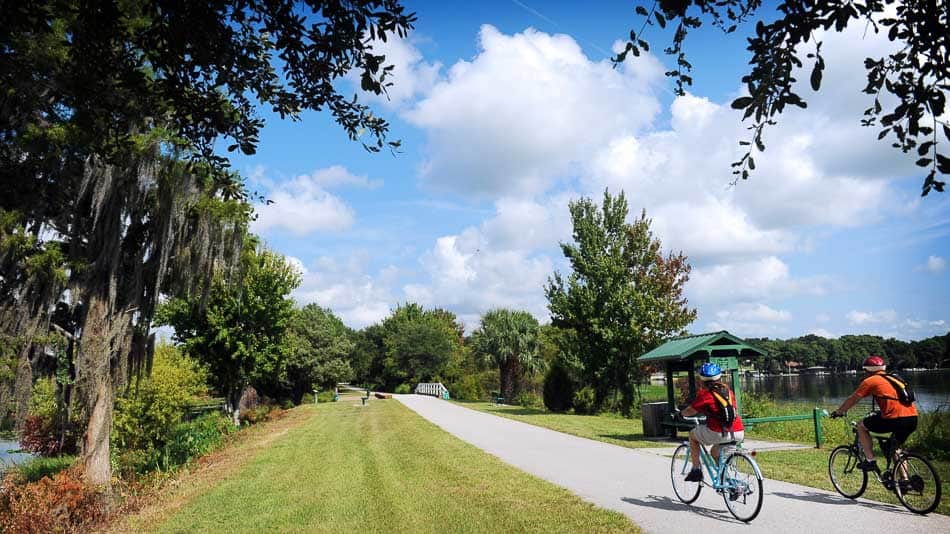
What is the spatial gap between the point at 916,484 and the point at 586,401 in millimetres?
20441

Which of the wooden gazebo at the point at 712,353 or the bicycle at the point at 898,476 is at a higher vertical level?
the wooden gazebo at the point at 712,353

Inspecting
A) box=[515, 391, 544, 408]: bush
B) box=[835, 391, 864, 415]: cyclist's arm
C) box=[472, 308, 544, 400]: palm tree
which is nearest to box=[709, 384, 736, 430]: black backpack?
box=[835, 391, 864, 415]: cyclist's arm

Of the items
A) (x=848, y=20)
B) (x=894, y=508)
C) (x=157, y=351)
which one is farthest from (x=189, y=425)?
(x=848, y=20)

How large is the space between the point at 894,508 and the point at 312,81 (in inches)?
319

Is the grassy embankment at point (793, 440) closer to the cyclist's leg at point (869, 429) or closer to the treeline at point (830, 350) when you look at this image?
the cyclist's leg at point (869, 429)

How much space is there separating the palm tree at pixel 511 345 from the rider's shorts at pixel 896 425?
1305 inches

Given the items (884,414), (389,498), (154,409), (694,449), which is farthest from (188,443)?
(884,414)

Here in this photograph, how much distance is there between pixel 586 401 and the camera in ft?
88.8

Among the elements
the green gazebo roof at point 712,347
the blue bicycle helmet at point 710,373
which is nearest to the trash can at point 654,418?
the green gazebo roof at point 712,347

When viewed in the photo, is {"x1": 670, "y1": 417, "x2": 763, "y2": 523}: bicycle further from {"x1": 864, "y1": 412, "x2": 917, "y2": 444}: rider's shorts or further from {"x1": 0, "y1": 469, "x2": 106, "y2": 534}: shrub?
{"x1": 0, "y1": 469, "x2": 106, "y2": 534}: shrub

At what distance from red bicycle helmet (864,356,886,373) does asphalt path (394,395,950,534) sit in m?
1.65

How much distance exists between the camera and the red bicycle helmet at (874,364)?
25.2 feet

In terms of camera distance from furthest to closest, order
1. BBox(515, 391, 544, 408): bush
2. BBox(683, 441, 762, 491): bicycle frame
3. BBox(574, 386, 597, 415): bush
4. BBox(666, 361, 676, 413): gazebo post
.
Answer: BBox(515, 391, 544, 408): bush < BBox(574, 386, 597, 415): bush < BBox(666, 361, 676, 413): gazebo post < BBox(683, 441, 762, 491): bicycle frame

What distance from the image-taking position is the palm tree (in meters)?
40.7
